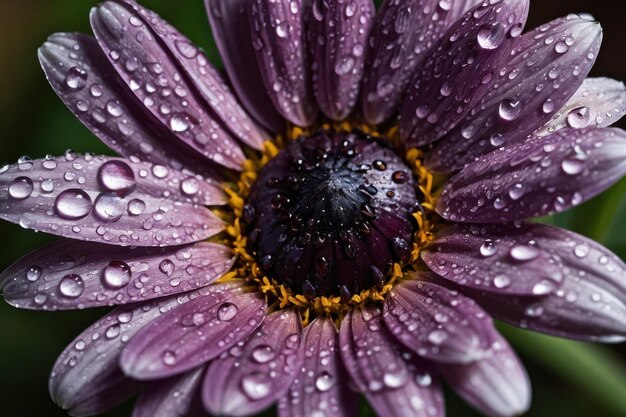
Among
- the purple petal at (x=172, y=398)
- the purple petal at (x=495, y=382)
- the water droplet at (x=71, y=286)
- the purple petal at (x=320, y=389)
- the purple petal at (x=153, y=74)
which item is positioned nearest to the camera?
the purple petal at (x=495, y=382)

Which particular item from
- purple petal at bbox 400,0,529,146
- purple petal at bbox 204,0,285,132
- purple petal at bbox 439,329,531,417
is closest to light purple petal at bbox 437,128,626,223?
purple petal at bbox 400,0,529,146

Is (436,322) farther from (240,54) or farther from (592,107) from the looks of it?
(240,54)

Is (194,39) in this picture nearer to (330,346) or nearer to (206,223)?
(206,223)

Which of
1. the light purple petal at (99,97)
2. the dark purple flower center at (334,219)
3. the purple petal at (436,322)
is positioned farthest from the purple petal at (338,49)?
the purple petal at (436,322)


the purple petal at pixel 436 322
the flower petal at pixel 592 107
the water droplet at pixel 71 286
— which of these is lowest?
the water droplet at pixel 71 286

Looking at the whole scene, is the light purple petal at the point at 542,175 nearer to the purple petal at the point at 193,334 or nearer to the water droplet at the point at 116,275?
the purple petal at the point at 193,334

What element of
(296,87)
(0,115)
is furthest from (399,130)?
(0,115)

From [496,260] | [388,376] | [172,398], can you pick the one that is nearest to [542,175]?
[496,260]
